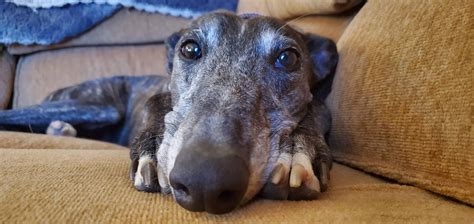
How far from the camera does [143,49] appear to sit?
3.49m

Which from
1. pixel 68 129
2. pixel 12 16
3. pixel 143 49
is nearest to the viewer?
pixel 68 129

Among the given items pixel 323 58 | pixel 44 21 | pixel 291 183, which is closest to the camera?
pixel 291 183

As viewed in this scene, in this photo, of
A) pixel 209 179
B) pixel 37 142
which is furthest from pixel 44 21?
pixel 209 179

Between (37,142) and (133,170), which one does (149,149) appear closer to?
(133,170)

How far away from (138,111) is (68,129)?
0.41m

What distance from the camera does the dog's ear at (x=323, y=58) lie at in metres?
1.92

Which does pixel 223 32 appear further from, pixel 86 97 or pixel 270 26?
pixel 86 97

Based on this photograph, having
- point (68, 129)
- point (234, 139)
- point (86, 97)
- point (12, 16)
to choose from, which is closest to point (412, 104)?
point (234, 139)

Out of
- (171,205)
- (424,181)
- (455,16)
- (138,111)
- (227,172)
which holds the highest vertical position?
(455,16)

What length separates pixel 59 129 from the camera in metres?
2.53

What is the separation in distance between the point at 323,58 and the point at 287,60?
38cm

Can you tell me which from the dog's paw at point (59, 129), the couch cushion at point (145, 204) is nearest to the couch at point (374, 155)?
the couch cushion at point (145, 204)

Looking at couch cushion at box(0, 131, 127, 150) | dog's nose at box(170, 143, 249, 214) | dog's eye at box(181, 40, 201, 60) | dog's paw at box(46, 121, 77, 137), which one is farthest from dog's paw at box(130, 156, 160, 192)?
dog's paw at box(46, 121, 77, 137)

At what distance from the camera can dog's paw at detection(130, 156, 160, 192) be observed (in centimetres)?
113
